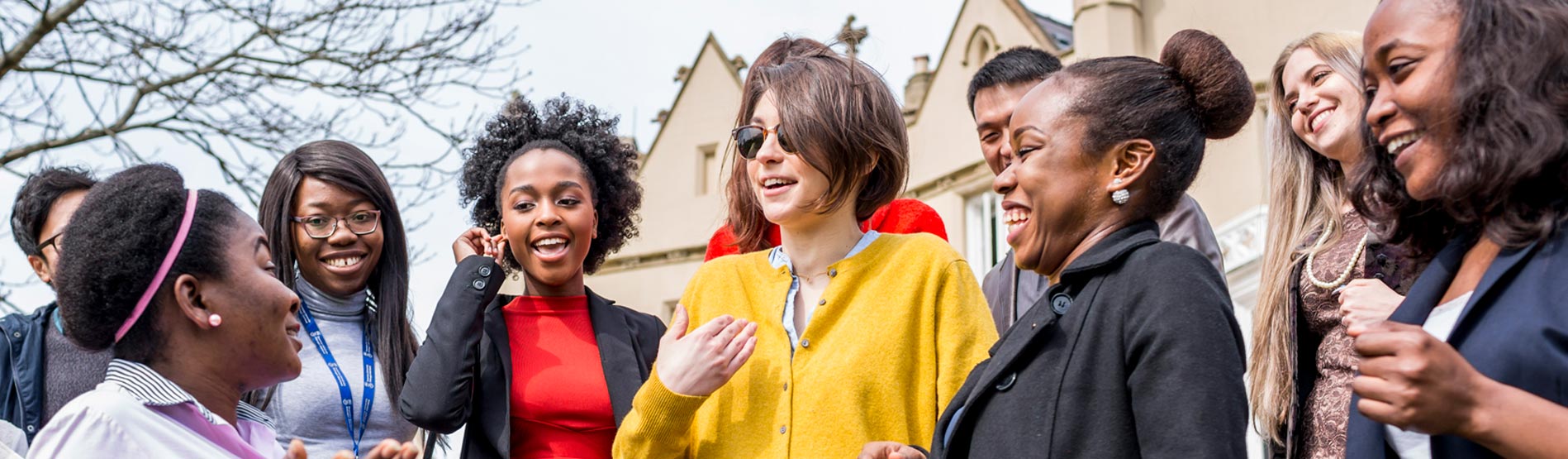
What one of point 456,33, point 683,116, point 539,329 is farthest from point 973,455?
point 683,116

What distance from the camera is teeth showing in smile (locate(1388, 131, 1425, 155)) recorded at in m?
2.52

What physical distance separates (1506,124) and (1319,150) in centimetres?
177

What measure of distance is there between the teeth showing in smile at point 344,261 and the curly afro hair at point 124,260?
52.6 inches

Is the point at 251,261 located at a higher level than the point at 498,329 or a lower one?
higher

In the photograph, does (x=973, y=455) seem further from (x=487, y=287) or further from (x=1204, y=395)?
(x=487, y=287)

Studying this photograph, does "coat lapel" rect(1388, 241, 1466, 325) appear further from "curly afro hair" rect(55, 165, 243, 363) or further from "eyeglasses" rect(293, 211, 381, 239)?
"eyeglasses" rect(293, 211, 381, 239)

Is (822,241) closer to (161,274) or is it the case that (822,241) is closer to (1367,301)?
(1367,301)

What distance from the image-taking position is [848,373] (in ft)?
11.1

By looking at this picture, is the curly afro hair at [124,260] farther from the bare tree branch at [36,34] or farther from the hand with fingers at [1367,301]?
the bare tree branch at [36,34]

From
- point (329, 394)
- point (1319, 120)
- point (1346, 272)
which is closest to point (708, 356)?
point (329, 394)

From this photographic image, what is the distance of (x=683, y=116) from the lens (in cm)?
2391

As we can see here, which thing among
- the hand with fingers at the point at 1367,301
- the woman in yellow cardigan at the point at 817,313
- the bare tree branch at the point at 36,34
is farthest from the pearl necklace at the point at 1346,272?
the bare tree branch at the point at 36,34

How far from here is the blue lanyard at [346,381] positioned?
4.25 metres

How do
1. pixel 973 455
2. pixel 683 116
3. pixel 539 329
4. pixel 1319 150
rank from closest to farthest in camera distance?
pixel 973 455, pixel 1319 150, pixel 539 329, pixel 683 116
